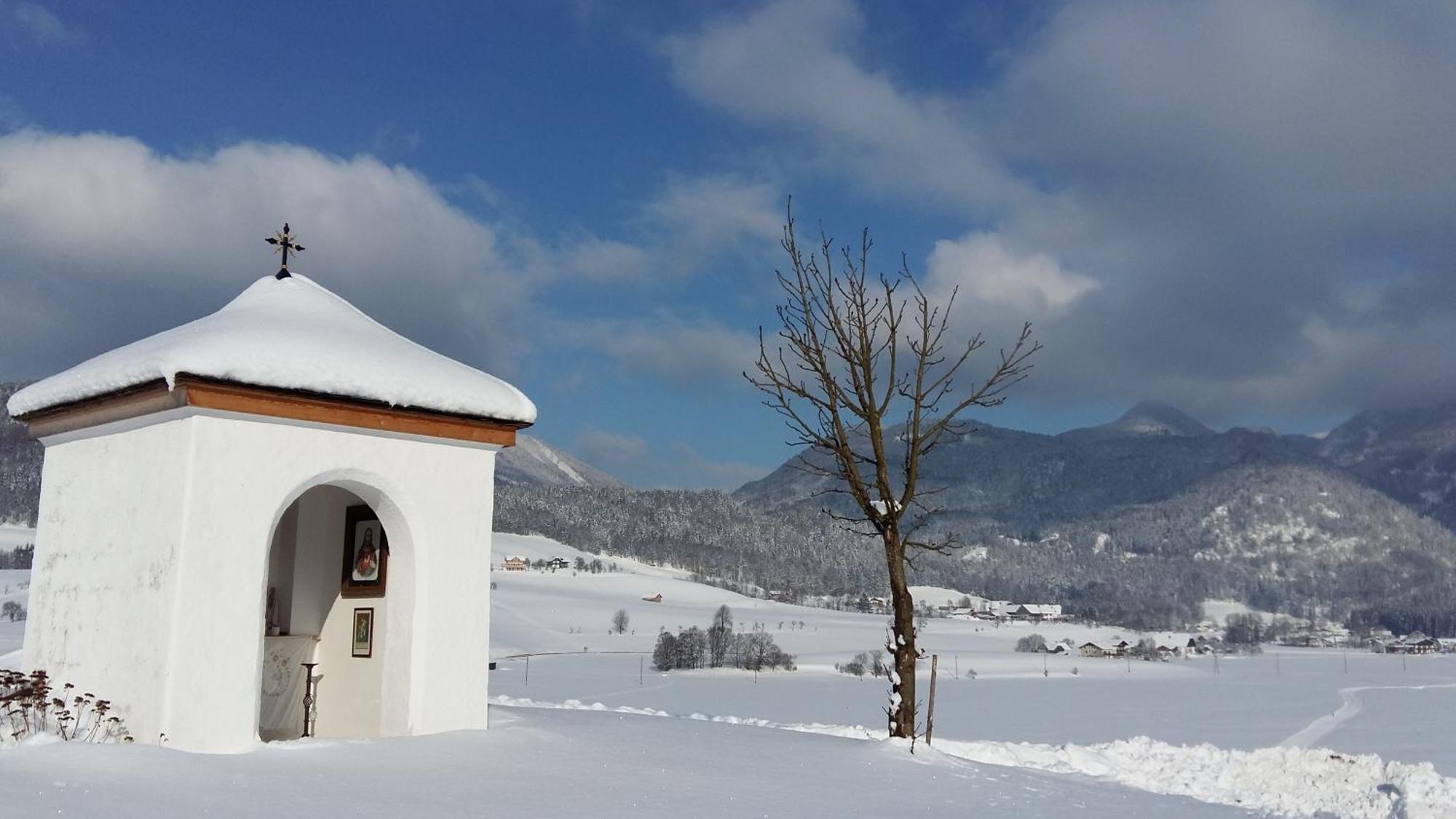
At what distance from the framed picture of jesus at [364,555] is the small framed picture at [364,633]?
0.18 meters

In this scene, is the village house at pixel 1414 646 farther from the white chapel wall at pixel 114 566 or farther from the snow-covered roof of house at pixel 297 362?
the white chapel wall at pixel 114 566

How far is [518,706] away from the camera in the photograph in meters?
13.5

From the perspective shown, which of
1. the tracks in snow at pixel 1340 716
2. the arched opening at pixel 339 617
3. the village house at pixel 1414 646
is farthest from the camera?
the village house at pixel 1414 646

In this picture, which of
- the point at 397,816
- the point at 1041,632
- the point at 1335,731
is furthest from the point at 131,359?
the point at 1041,632

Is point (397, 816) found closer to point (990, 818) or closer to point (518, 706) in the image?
point (990, 818)

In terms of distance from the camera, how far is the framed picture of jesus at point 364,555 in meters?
10.6

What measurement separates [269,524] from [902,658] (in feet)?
20.6

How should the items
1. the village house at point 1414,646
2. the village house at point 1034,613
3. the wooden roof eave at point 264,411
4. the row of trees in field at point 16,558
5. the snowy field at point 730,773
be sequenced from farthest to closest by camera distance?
the village house at point 1034,613 < the village house at point 1414,646 < the row of trees in field at point 16,558 < the wooden roof eave at point 264,411 < the snowy field at point 730,773

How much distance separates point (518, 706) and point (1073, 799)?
23.1 feet

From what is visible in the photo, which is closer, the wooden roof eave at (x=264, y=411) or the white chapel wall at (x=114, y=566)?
the white chapel wall at (x=114, y=566)

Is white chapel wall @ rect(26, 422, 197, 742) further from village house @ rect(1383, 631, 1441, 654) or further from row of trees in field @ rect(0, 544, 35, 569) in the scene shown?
village house @ rect(1383, 631, 1441, 654)

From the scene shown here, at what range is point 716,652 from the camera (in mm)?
63062

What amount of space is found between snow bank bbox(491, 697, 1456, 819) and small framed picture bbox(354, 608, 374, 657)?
334 cm

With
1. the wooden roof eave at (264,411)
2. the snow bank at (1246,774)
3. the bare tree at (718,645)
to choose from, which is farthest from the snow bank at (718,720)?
the bare tree at (718,645)
